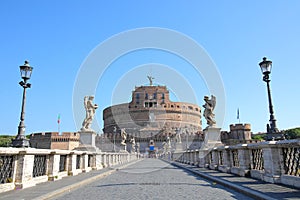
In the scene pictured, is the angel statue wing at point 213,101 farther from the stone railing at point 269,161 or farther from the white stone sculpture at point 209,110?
the stone railing at point 269,161

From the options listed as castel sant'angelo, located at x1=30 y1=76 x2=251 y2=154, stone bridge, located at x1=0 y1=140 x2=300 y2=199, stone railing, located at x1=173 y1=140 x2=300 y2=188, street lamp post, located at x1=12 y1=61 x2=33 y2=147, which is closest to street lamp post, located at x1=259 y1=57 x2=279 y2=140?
stone railing, located at x1=173 y1=140 x2=300 y2=188

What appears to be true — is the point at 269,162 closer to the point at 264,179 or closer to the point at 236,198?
the point at 264,179

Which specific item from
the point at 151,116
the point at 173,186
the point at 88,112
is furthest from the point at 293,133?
the point at 173,186

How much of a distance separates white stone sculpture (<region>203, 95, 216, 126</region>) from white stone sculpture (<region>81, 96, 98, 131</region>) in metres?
6.83

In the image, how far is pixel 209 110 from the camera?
15.5 metres

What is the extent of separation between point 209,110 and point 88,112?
24.2 feet

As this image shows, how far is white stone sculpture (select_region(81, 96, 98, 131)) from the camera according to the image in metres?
15.3

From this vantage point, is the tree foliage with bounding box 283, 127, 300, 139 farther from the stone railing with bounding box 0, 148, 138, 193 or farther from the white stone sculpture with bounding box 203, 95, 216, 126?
the stone railing with bounding box 0, 148, 138, 193

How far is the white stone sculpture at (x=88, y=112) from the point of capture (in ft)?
50.2

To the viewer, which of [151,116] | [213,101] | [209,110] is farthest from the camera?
[151,116]

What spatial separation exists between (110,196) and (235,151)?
5850 mm

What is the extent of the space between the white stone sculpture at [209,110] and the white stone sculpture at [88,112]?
22.4ft

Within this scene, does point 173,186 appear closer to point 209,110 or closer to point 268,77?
point 268,77

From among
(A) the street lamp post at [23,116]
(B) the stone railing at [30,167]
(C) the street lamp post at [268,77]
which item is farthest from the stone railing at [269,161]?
(A) the street lamp post at [23,116]
